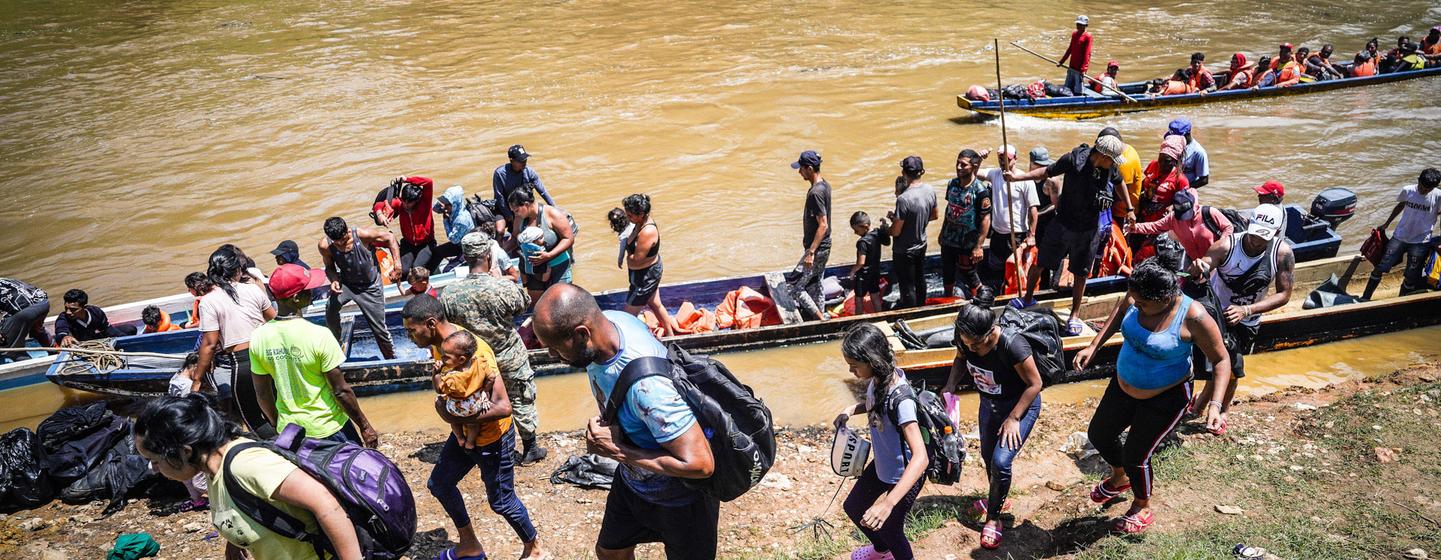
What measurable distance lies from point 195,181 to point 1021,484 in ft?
55.7

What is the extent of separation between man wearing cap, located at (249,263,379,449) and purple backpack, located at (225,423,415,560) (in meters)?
1.13

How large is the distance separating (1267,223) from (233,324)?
24.7 ft

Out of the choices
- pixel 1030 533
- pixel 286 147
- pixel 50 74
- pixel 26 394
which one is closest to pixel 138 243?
Answer: pixel 286 147

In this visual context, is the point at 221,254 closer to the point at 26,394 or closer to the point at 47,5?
the point at 26,394

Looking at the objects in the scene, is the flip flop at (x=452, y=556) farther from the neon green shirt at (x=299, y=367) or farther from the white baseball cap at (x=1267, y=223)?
the white baseball cap at (x=1267, y=223)

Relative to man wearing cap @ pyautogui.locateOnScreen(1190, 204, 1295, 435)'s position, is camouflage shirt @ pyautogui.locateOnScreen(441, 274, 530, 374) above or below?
above

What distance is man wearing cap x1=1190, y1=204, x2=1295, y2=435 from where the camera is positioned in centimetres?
660

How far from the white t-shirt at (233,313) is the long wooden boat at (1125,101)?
46.2 feet

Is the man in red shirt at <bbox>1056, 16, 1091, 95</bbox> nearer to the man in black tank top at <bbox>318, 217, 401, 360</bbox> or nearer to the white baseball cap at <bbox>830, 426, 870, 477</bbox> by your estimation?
the man in black tank top at <bbox>318, 217, 401, 360</bbox>

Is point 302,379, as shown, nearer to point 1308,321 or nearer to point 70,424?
point 70,424

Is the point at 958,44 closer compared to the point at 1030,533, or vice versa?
the point at 1030,533

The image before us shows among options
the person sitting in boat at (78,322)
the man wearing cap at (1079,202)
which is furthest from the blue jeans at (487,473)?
the person sitting in boat at (78,322)

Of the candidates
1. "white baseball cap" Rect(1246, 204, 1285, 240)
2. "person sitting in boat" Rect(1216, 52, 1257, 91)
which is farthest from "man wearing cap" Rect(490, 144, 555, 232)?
"person sitting in boat" Rect(1216, 52, 1257, 91)

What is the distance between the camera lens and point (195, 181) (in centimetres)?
1739
